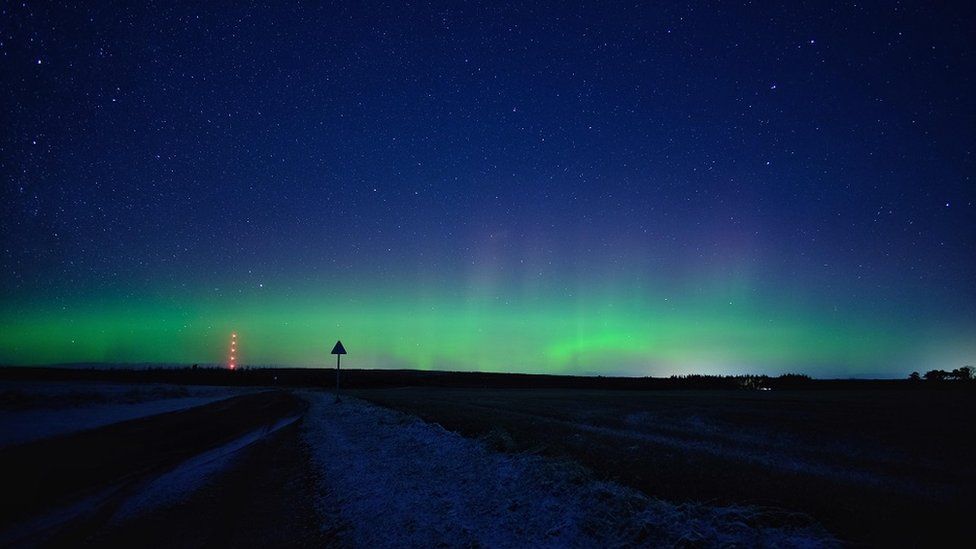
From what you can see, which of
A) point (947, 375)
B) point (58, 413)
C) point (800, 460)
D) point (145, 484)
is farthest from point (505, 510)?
point (947, 375)

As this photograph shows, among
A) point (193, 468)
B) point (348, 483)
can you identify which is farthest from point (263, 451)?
point (348, 483)

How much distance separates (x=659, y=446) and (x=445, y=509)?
24.9 ft

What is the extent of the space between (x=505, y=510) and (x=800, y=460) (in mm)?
8492

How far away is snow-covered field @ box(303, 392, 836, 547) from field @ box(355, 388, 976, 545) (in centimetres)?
68

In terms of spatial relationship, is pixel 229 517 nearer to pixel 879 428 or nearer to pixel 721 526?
pixel 721 526

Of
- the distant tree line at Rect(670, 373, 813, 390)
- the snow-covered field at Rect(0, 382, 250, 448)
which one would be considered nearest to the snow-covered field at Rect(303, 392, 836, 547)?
the snow-covered field at Rect(0, 382, 250, 448)

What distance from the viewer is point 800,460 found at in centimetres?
1182

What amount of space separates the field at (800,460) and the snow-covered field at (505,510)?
678 mm

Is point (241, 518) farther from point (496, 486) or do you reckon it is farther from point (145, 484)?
point (496, 486)

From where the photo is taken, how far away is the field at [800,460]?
6.91 m

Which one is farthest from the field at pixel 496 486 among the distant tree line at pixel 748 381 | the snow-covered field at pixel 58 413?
the distant tree line at pixel 748 381

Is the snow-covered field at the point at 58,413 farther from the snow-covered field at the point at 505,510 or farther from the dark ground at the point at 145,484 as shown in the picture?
the snow-covered field at the point at 505,510

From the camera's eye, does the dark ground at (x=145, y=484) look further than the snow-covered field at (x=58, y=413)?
No

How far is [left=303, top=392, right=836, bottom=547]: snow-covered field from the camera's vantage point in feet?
20.4
